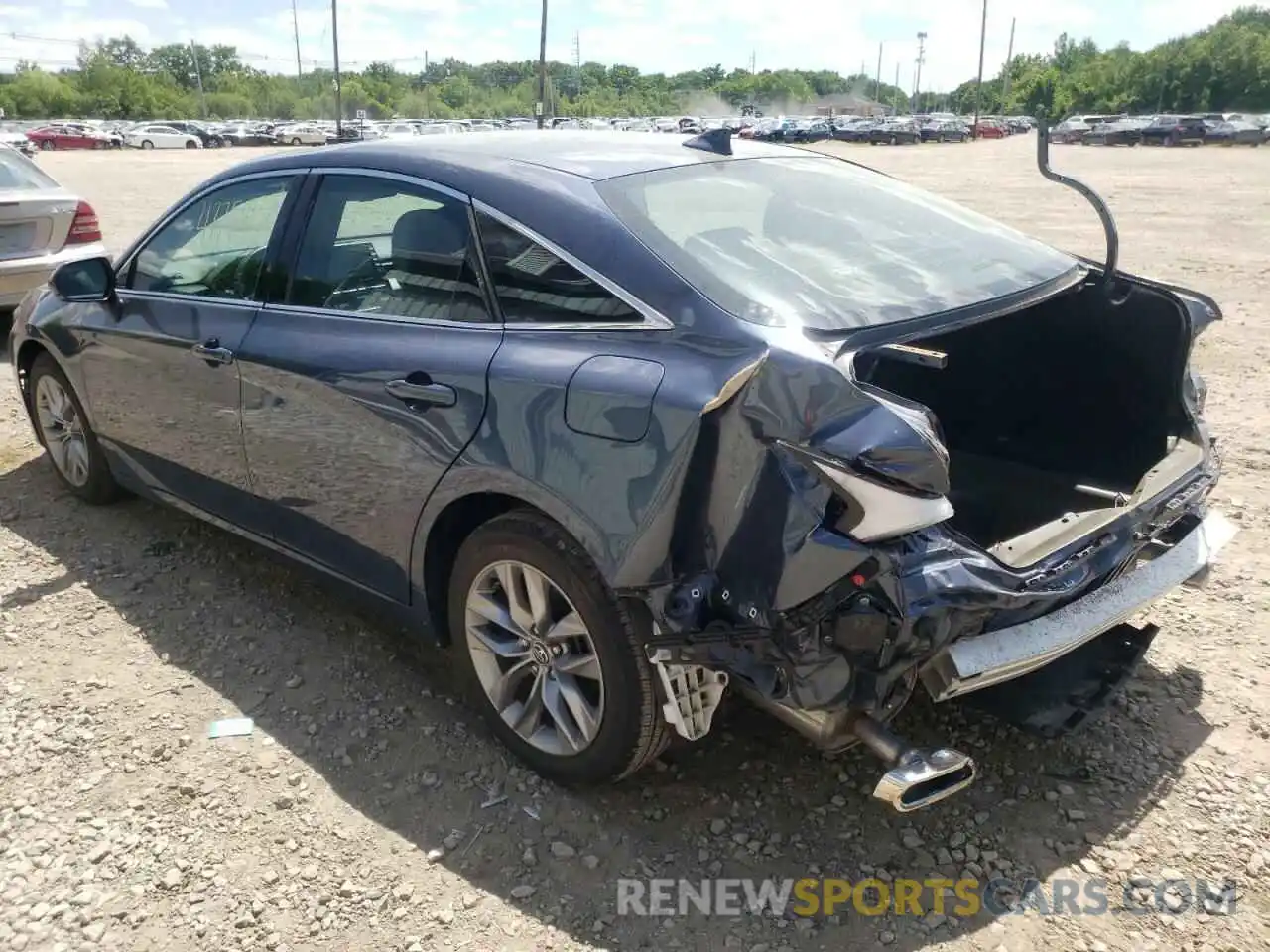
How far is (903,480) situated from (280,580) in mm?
2884

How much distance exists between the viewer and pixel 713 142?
11.2ft

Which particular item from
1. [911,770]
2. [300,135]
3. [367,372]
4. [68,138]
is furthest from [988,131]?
[911,770]

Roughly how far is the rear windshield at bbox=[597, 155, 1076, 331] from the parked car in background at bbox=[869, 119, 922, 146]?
194ft

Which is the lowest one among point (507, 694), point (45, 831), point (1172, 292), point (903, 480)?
point (45, 831)

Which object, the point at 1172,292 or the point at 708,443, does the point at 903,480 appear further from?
the point at 1172,292

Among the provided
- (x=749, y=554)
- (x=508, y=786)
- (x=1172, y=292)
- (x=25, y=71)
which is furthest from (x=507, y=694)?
(x=25, y=71)

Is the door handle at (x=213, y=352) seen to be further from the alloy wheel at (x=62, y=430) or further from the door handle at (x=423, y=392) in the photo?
the alloy wheel at (x=62, y=430)

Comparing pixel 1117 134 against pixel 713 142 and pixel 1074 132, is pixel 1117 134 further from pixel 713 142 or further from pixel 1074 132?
pixel 713 142

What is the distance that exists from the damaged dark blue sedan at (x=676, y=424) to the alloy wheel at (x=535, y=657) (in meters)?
0.01

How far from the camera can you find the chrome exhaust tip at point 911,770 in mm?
2281

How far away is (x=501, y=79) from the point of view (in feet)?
459

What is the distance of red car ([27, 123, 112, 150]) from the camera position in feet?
170

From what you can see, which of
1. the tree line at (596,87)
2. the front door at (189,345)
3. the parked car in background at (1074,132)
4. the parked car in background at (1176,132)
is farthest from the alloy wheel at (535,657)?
the tree line at (596,87)

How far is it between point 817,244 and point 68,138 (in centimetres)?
5991
